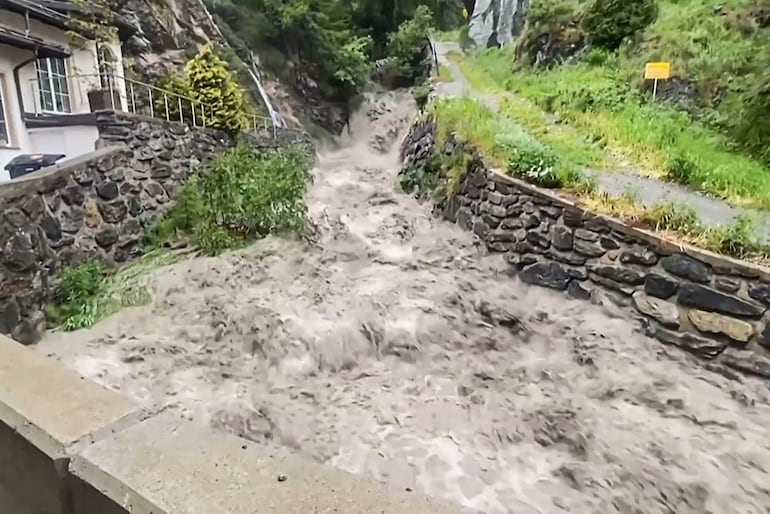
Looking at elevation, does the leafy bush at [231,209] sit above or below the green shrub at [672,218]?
below

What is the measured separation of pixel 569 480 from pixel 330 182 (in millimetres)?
8488

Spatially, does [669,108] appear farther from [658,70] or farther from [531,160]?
[531,160]

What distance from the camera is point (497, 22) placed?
20.3 meters

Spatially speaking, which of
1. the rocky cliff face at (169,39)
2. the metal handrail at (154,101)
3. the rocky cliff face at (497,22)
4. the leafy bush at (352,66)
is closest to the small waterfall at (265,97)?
the rocky cliff face at (169,39)

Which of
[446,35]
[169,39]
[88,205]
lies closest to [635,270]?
[88,205]

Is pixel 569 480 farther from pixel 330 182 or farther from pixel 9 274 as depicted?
pixel 330 182

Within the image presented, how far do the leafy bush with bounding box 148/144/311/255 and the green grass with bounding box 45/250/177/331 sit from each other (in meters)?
1.01

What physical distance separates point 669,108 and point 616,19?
3468 mm

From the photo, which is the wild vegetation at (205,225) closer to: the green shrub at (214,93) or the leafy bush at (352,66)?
the green shrub at (214,93)

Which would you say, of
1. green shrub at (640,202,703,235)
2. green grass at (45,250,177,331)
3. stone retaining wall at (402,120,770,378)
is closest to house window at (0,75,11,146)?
green grass at (45,250,177,331)

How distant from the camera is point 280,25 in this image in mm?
15141

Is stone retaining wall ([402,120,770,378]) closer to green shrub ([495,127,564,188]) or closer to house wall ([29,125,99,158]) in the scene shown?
green shrub ([495,127,564,188])

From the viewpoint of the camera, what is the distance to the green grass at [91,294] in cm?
499

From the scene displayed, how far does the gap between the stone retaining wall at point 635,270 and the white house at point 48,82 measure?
5.43 m
